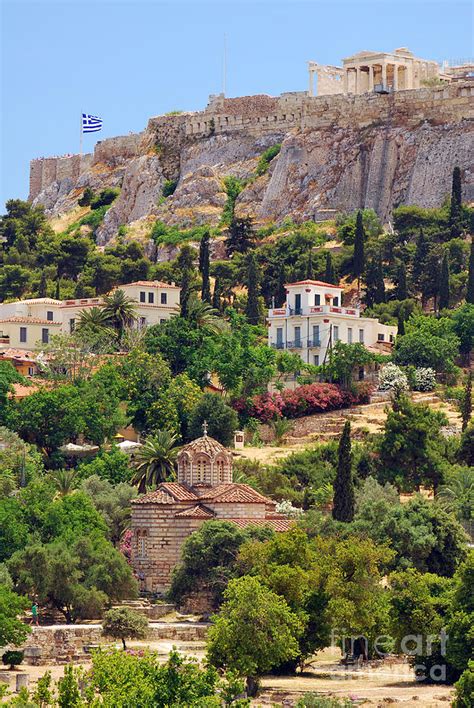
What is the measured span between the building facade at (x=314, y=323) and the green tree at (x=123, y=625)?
3971 cm

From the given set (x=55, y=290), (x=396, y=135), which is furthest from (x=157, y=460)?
(x=396, y=135)

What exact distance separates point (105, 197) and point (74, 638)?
9197 centimetres

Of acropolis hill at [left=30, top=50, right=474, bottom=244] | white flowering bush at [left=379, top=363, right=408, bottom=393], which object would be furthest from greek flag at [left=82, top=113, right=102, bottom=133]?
white flowering bush at [left=379, top=363, right=408, bottom=393]

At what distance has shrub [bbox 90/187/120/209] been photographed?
6255 inches

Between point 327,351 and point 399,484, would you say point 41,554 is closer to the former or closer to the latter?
point 399,484

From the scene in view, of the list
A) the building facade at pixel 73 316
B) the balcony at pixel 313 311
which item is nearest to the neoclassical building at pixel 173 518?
the balcony at pixel 313 311

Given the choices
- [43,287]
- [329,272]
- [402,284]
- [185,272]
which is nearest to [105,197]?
[43,287]

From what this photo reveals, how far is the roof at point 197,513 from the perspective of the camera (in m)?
79.6

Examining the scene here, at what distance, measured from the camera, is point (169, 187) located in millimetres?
152625

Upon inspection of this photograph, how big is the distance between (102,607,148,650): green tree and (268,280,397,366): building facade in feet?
130

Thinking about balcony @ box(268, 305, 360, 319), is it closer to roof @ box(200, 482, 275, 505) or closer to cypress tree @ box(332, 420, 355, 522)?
cypress tree @ box(332, 420, 355, 522)

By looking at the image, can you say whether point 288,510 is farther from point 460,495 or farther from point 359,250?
point 359,250

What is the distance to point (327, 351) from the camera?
10869 centimetres

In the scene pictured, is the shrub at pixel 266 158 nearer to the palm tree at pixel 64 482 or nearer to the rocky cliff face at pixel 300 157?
the rocky cliff face at pixel 300 157
